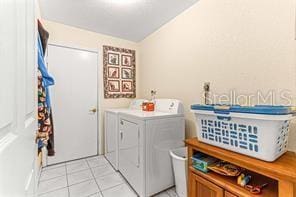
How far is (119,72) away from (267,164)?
9.43 feet

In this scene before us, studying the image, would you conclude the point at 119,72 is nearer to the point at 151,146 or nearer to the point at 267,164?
the point at 151,146

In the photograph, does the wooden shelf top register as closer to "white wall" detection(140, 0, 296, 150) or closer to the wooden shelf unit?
the wooden shelf unit

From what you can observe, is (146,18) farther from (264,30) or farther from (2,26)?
(2,26)

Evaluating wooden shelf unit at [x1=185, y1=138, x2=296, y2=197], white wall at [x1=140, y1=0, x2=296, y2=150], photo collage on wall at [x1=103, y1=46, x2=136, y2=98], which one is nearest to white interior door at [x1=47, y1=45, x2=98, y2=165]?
photo collage on wall at [x1=103, y1=46, x2=136, y2=98]

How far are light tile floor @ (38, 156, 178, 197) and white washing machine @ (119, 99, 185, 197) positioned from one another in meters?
0.18

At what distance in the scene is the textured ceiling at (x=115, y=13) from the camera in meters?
2.16

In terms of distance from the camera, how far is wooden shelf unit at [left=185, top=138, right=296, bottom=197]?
87cm

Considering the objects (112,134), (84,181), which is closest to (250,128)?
(112,134)

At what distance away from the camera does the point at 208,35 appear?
77.1 inches

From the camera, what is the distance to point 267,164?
983mm

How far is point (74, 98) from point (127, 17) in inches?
67.3

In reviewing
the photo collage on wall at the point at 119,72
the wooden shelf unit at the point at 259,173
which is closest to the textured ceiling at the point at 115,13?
the photo collage on wall at the point at 119,72

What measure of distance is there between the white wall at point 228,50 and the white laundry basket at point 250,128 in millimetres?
439

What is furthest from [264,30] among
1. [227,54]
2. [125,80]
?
[125,80]
